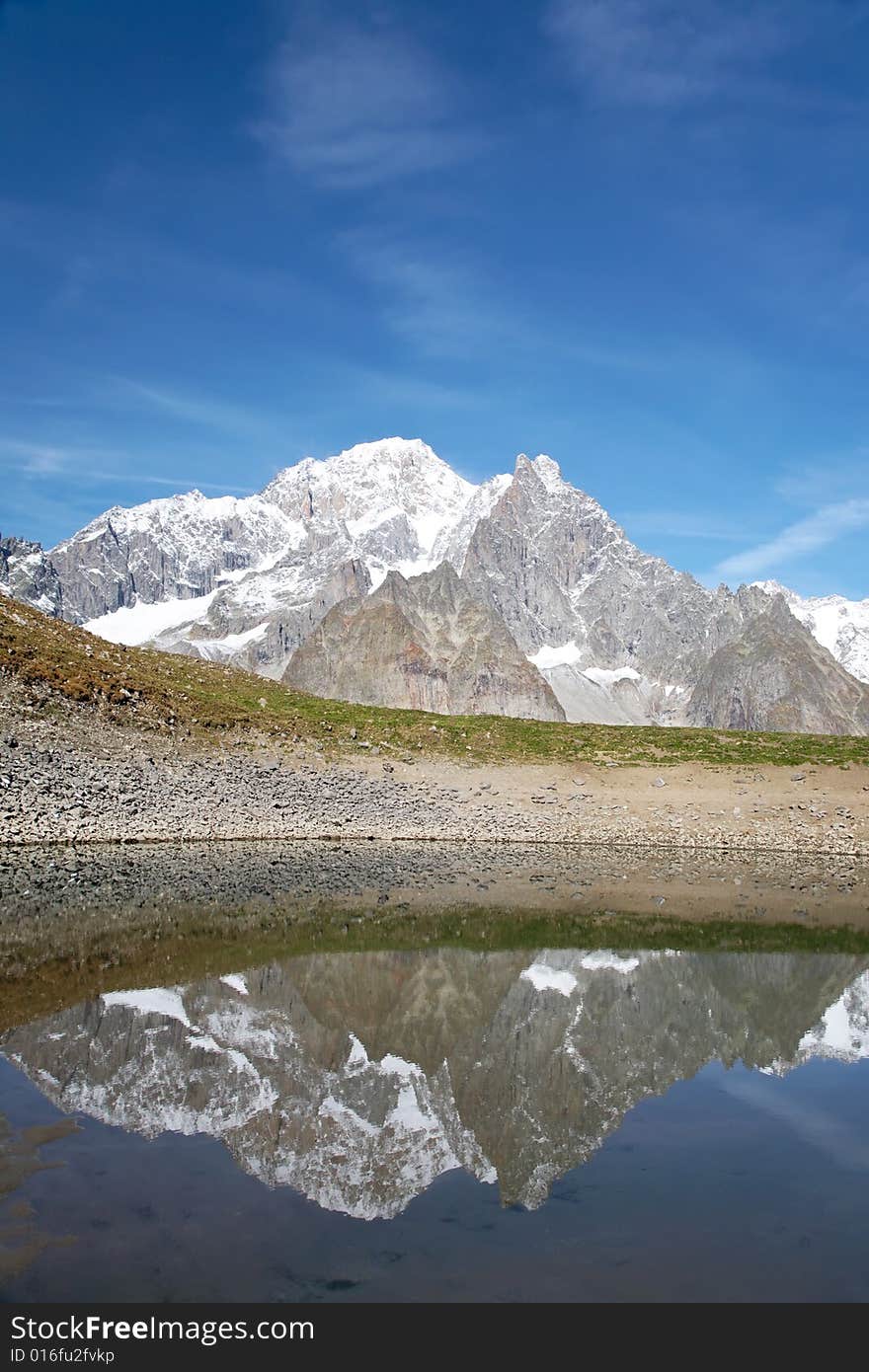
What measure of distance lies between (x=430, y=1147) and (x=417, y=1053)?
11.1 ft

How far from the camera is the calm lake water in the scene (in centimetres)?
824

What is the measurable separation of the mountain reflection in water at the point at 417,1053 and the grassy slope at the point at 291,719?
97.2 feet

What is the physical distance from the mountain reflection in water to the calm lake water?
0.17 ft

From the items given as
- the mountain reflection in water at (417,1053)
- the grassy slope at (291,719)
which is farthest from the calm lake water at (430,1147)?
the grassy slope at (291,719)

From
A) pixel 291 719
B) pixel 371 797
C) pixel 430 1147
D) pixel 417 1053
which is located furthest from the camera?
pixel 291 719

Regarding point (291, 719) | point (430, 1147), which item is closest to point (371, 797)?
point (291, 719)

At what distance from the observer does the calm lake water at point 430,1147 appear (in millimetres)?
8242

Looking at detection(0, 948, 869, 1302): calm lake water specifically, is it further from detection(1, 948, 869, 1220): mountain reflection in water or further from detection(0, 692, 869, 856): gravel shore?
detection(0, 692, 869, 856): gravel shore

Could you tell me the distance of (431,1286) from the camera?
26.2 feet

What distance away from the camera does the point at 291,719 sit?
54000 mm

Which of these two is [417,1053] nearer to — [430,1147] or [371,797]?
[430,1147]

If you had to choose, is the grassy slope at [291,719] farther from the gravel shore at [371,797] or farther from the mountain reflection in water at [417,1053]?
the mountain reflection in water at [417,1053]

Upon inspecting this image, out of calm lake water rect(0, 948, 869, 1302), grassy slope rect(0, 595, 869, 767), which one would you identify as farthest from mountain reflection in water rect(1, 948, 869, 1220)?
grassy slope rect(0, 595, 869, 767)

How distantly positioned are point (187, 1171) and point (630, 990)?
1124cm
